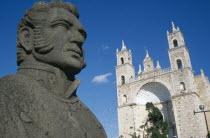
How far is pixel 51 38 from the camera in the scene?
2.06m

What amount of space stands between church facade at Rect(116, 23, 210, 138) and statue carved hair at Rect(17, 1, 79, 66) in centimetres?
2069

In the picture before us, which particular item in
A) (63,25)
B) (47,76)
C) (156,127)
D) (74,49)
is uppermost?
(156,127)

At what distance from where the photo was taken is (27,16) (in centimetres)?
224

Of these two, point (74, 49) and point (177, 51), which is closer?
point (74, 49)

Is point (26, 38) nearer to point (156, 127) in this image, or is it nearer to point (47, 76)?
point (47, 76)

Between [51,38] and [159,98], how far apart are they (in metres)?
25.2

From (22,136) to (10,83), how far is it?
46cm

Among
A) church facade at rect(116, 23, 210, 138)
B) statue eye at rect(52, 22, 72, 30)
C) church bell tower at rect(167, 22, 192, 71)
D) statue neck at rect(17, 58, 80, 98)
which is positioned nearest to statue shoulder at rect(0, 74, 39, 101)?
statue neck at rect(17, 58, 80, 98)

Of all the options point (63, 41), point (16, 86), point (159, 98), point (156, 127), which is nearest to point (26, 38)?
point (63, 41)

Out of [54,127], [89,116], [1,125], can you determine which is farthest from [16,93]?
[89,116]

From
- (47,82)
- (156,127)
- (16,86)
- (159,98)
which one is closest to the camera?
(16,86)

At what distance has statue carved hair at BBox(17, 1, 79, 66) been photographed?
2.06 meters

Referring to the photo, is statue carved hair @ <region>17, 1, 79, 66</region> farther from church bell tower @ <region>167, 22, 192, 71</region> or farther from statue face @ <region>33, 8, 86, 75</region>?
church bell tower @ <region>167, 22, 192, 71</region>

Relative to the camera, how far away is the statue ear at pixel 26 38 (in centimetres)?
209
